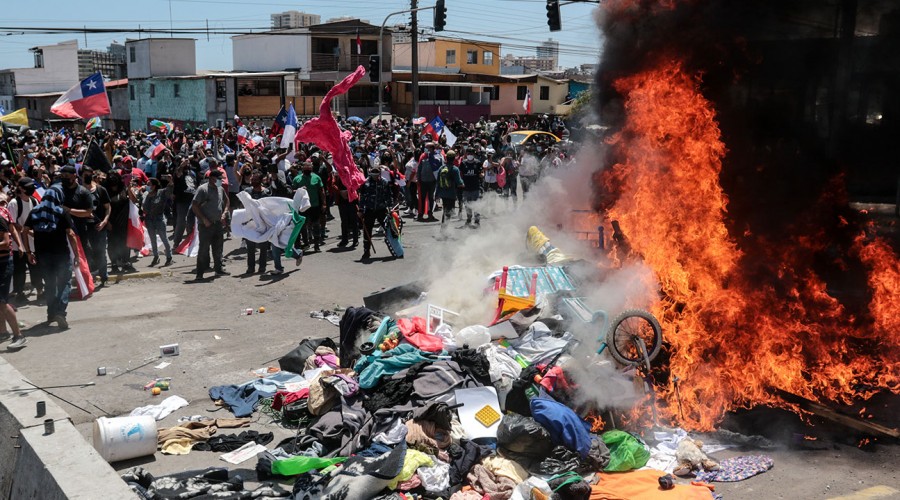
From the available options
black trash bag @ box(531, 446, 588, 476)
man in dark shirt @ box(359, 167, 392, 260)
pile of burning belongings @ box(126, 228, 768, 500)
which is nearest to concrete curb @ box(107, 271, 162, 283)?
man in dark shirt @ box(359, 167, 392, 260)

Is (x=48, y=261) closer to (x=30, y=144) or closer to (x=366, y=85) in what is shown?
(x=30, y=144)

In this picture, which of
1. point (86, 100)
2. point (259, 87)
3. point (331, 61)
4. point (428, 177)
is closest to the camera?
point (428, 177)

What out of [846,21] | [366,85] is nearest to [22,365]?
[846,21]

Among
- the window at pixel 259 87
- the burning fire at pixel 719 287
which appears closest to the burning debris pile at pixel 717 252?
the burning fire at pixel 719 287

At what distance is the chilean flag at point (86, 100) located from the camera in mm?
19453

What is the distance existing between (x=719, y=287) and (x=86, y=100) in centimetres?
1706

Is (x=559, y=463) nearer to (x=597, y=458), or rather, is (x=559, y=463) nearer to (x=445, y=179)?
(x=597, y=458)

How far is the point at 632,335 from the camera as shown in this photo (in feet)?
24.6

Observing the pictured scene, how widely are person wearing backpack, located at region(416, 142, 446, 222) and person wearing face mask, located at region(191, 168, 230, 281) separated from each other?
6.44m

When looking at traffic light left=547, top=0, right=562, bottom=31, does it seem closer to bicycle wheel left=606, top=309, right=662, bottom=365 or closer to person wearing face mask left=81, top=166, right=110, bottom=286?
person wearing face mask left=81, top=166, right=110, bottom=286

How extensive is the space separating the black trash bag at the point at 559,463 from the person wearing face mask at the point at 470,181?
11.9 metres

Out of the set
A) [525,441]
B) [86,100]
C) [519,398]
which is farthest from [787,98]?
[86,100]

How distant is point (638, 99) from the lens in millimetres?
9438

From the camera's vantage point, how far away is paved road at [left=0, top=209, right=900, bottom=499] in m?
6.51
